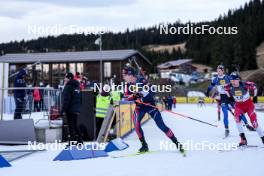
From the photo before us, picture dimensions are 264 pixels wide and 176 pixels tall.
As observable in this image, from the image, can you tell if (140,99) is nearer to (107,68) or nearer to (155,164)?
(155,164)

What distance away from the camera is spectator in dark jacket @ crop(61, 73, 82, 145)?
9.23 meters

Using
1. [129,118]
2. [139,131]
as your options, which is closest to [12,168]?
[139,131]

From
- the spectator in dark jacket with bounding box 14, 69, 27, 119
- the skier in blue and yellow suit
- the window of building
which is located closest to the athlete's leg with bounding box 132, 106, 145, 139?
the skier in blue and yellow suit

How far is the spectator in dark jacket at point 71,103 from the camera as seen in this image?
9.23 m

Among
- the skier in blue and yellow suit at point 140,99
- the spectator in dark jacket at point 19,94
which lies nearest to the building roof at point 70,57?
the spectator in dark jacket at point 19,94

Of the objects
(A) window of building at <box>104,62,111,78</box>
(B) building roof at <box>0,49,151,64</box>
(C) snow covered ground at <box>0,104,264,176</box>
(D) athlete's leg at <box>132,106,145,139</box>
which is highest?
(B) building roof at <box>0,49,151,64</box>

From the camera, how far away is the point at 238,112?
8.73 m

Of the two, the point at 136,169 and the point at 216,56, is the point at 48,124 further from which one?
the point at 216,56

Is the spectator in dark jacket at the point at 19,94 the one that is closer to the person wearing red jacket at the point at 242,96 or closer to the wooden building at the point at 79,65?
the person wearing red jacket at the point at 242,96

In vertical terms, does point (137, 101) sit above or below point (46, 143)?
above

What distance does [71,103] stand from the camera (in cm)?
938

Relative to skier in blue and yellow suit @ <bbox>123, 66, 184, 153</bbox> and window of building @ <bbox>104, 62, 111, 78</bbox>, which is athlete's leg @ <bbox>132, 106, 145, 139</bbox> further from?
window of building @ <bbox>104, 62, 111, 78</bbox>

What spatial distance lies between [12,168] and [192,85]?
87.0 m

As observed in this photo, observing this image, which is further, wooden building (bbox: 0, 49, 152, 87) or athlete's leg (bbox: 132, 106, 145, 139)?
wooden building (bbox: 0, 49, 152, 87)
